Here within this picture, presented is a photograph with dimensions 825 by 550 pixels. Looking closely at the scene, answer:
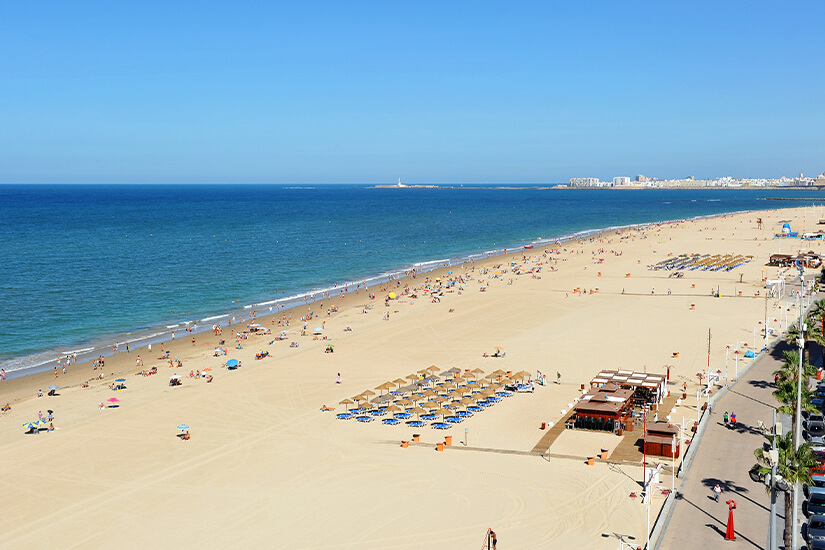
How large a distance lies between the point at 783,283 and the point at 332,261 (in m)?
54.2

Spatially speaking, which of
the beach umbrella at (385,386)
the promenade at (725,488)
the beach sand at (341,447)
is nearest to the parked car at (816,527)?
the promenade at (725,488)

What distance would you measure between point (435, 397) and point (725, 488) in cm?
1616

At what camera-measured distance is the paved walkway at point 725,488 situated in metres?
21.3

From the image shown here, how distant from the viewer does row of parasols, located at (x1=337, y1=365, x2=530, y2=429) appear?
114 feet

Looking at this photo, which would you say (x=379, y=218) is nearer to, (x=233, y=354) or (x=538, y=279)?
(x=538, y=279)

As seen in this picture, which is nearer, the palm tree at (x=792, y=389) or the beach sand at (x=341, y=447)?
the beach sand at (x=341, y=447)

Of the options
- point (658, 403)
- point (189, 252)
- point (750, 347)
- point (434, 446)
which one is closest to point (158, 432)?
point (434, 446)

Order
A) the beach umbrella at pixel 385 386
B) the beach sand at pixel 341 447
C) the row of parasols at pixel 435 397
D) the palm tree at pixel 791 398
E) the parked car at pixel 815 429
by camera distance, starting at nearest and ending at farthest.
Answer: the beach sand at pixel 341 447 → the palm tree at pixel 791 398 → the parked car at pixel 815 429 → the row of parasols at pixel 435 397 → the beach umbrella at pixel 385 386

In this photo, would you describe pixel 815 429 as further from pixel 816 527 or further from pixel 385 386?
pixel 385 386

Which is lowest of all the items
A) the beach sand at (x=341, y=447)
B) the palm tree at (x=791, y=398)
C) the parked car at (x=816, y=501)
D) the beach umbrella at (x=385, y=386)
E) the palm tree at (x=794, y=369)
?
the beach sand at (x=341, y=447)

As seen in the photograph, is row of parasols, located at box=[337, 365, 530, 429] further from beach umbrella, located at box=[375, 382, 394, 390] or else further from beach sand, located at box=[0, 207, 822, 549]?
beach sand, located at box=[0, 207, 822, 549]

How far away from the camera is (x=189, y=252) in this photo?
102 m

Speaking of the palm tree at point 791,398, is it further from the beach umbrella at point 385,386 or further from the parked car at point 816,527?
the beach umbrella at point 385,386

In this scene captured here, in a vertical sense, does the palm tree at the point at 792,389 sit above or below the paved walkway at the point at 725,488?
above
